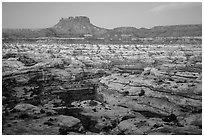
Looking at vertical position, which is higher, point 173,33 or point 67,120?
point 173,33

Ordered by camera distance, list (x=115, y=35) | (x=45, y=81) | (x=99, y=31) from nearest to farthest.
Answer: (x=45, y=81) < (x=115, y=35) < (x=99, y=31)

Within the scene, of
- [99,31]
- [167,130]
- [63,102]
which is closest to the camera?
[167,130]

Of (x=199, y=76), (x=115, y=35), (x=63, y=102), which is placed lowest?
(x=63, y=102)

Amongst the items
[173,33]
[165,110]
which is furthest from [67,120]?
[173,33]

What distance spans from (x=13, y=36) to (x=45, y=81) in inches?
1141

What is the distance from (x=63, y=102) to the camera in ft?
48.2

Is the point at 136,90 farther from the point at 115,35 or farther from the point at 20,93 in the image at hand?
the point at 115,35

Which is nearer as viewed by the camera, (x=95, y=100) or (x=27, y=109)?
(x=27, y=109)

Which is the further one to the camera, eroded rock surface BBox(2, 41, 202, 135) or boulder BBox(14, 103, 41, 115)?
boulder BBox(14, 103, 41, 115)

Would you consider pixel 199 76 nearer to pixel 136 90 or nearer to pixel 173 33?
pixel 136 90

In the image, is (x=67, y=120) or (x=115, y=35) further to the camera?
(x=115, y=35)

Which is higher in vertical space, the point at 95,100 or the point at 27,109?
the point at 27,109

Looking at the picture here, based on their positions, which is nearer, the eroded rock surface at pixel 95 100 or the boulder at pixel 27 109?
the eroded rock surface at pixel 95 100

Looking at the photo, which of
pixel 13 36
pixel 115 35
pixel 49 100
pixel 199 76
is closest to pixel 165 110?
pixel 199 76
